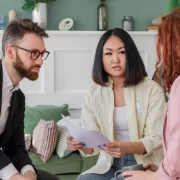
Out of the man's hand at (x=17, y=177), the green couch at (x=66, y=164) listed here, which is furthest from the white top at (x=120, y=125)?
the green couch at (x=66, y=164)

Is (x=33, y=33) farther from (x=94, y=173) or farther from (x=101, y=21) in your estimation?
(x=101, y=21)

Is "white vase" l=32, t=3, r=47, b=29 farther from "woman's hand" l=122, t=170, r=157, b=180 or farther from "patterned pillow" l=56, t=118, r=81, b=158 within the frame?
"woman's hand" l=122, t=170, r=157, b=180

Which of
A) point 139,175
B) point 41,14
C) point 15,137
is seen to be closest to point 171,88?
point 139,175

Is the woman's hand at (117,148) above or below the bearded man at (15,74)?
below

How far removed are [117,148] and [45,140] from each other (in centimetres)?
117

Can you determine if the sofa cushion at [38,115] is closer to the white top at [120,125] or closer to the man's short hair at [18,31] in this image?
the white top at [120,125]

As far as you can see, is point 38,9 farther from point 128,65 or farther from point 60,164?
point 128,65

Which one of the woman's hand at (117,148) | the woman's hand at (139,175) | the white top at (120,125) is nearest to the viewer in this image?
the woman's hand at (139,175)

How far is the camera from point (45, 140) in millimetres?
2980

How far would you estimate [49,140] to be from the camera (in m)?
2.97

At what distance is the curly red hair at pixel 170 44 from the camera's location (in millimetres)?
1388

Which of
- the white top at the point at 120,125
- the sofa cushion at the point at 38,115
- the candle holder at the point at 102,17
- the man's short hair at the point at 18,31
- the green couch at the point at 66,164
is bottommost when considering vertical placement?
the green couch at the point at 66,164

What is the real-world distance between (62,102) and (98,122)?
5.93 ft

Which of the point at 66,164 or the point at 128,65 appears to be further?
the point at 66,164
